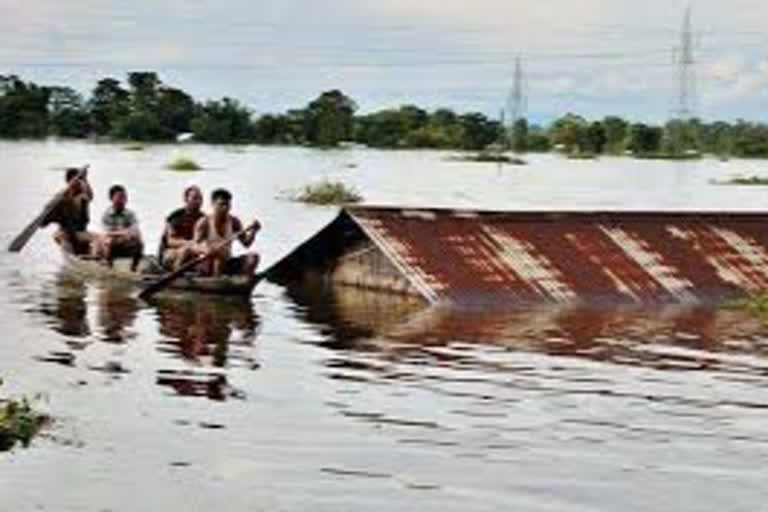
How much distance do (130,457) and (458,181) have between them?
84.2 metres

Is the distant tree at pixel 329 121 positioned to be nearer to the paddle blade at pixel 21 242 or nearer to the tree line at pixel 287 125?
the tree line at pixel 287 125

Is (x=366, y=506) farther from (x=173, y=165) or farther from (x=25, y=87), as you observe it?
(x=25, y=87)

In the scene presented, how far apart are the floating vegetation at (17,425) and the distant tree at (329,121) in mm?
153947

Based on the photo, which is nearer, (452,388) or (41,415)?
(41,415)

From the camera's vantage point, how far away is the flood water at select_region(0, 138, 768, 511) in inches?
454

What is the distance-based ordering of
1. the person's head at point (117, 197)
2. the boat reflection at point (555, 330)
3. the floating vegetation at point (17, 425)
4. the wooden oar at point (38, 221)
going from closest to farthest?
1. the floating vegetation at point (17, 425)
2. the boat reflection at point (555, 330)
3. the person's head at point (117, 197)
4. the wooden oar at point (38, 221)

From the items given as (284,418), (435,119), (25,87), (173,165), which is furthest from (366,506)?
(435,119)

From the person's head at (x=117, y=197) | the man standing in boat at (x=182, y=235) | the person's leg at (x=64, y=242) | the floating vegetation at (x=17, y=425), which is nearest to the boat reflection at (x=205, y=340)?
the man standing in boat at (x=182, y=235)

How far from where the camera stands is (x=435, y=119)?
182 metres

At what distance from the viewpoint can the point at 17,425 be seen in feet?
41.0

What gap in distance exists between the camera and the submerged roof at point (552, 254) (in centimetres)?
2492

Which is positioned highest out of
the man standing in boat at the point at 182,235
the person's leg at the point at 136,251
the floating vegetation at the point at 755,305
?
the man standing in boat at the point at 182,235

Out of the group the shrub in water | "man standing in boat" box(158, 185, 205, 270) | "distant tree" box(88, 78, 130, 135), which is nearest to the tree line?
"distant tree" box(88, 78, 130, 135)

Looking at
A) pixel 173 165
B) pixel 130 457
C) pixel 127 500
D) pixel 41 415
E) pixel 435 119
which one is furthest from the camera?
pixel 435 119
